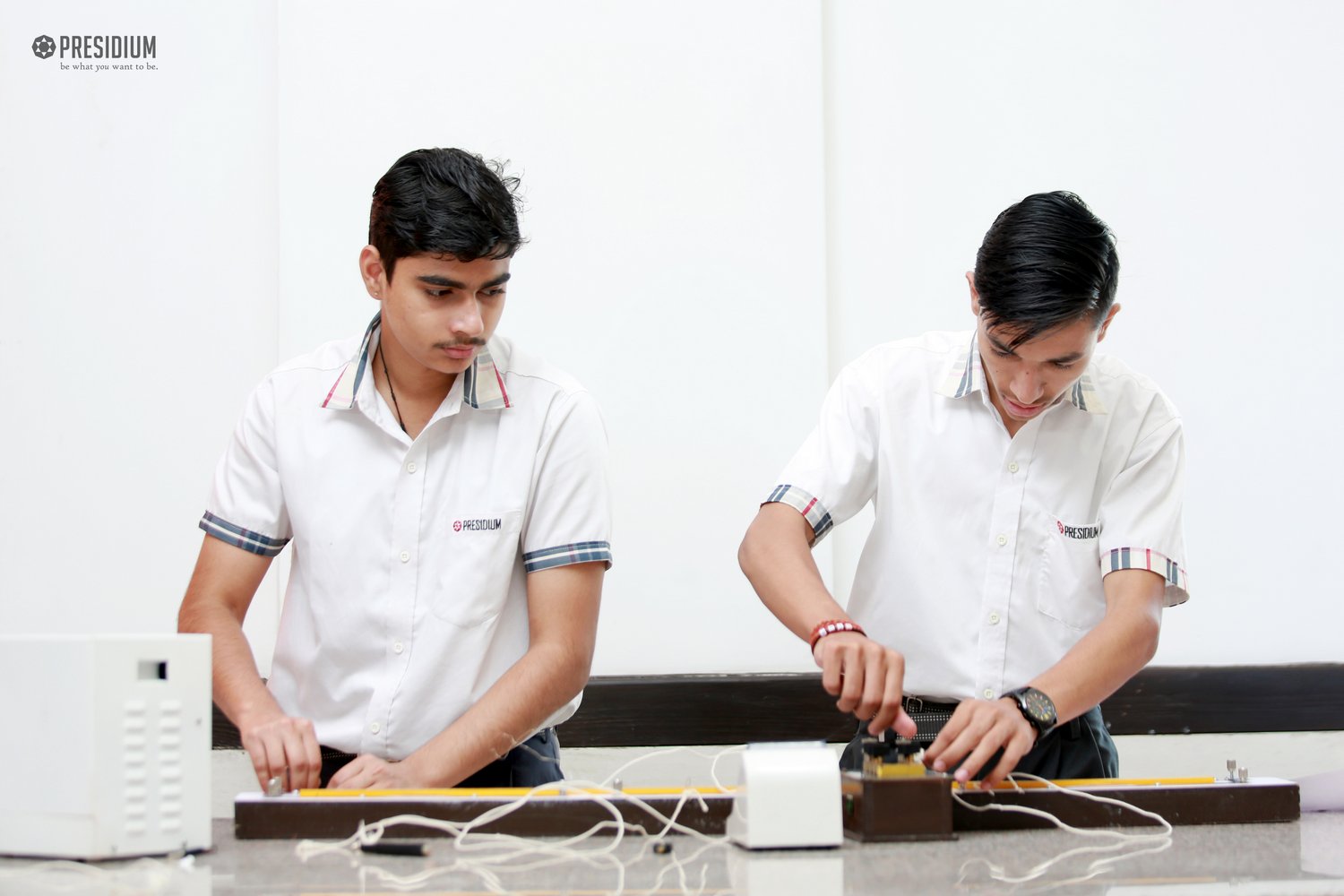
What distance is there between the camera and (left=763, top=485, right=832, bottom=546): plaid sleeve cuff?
1.91m

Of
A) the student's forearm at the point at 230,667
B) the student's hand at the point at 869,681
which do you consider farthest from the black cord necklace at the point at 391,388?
the student's hand at the point at 869,681

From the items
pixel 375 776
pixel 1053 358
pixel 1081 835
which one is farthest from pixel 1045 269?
pixel 375 776

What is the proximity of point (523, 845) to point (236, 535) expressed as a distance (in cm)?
81

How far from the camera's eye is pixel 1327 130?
2709 millimetres

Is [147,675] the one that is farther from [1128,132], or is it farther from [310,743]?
[1128,132]

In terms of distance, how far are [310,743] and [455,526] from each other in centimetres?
41

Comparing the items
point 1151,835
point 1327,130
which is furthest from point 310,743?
point 1327,130

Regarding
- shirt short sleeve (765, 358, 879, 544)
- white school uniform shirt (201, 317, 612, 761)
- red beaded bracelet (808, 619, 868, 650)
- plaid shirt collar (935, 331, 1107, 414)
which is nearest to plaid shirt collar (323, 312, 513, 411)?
white school uniform shirt (201, 317, 612, 761)

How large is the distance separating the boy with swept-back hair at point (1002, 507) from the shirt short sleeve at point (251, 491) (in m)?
0.75

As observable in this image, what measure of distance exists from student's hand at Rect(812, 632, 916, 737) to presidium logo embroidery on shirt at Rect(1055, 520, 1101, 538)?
1.66 feet

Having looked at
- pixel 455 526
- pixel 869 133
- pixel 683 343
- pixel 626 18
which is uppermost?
pixel 626 18

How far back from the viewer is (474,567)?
182cm

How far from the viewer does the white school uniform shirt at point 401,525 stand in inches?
71.1

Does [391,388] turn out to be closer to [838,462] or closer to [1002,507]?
[838,462]
